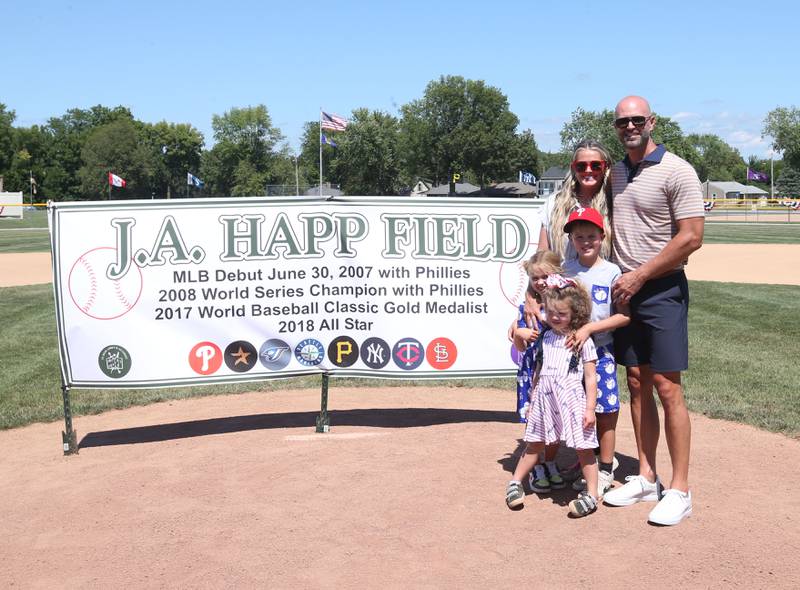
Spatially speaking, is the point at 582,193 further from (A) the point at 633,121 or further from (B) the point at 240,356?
(B) the point at 240,356

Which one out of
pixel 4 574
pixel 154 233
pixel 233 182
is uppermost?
pixel 233 182

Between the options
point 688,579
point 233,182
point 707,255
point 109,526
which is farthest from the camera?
point 233,182

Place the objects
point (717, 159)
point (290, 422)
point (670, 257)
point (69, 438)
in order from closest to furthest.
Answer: point (670, 257)
point (69, 438)
point (290, 422)
point (717, 159)

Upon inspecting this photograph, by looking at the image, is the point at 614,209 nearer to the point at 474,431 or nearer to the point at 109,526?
the point at 474,431

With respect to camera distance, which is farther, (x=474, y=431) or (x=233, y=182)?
(x=233, y=182)

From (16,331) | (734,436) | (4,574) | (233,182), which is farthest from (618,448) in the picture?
(233,182)

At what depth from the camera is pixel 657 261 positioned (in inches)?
165

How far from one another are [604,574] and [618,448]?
2084mm

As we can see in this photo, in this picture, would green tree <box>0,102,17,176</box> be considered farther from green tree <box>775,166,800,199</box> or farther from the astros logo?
the astros logo

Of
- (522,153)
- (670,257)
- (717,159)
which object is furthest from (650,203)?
(717,159)

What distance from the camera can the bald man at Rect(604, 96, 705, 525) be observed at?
13.7 feet

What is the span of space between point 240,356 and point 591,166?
2.88m

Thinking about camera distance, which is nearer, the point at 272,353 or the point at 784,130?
the point at 272,353

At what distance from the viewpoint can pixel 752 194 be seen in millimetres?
114875
